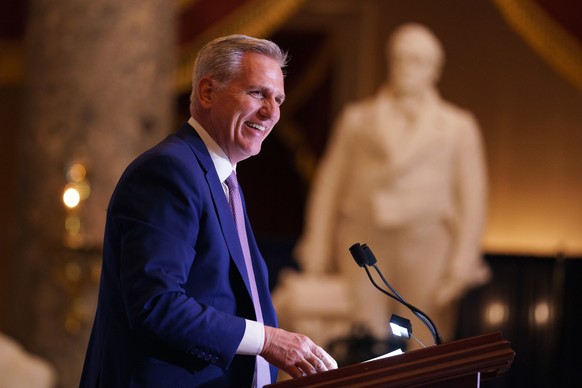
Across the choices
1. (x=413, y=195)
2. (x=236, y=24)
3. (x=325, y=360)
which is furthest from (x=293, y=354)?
(x=236, y=24)

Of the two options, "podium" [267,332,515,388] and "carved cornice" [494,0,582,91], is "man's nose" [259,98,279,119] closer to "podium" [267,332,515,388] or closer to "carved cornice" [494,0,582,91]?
"podium" [267,332,515,388]

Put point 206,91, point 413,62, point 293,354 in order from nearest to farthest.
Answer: point 293,354
point 206,91
point 413,62

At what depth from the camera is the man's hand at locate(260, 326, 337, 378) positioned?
2537 mm

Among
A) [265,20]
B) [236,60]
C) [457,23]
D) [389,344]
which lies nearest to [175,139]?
[236,60]

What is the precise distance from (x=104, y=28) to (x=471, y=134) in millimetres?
2051

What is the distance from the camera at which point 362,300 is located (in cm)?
731

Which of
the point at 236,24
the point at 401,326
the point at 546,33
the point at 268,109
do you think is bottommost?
the point at 401,326

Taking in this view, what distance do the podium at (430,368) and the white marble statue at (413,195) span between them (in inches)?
185

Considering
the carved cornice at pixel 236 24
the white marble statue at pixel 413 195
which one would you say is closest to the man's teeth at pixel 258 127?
the white marble statue at pixel 413 195

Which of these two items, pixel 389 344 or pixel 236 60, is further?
pixel 389 344

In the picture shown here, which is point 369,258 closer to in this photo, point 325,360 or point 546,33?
point 325,360

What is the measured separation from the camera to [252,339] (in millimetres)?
2553

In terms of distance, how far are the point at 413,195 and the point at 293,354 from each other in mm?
4823

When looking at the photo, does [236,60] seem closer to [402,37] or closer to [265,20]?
[402,37]
